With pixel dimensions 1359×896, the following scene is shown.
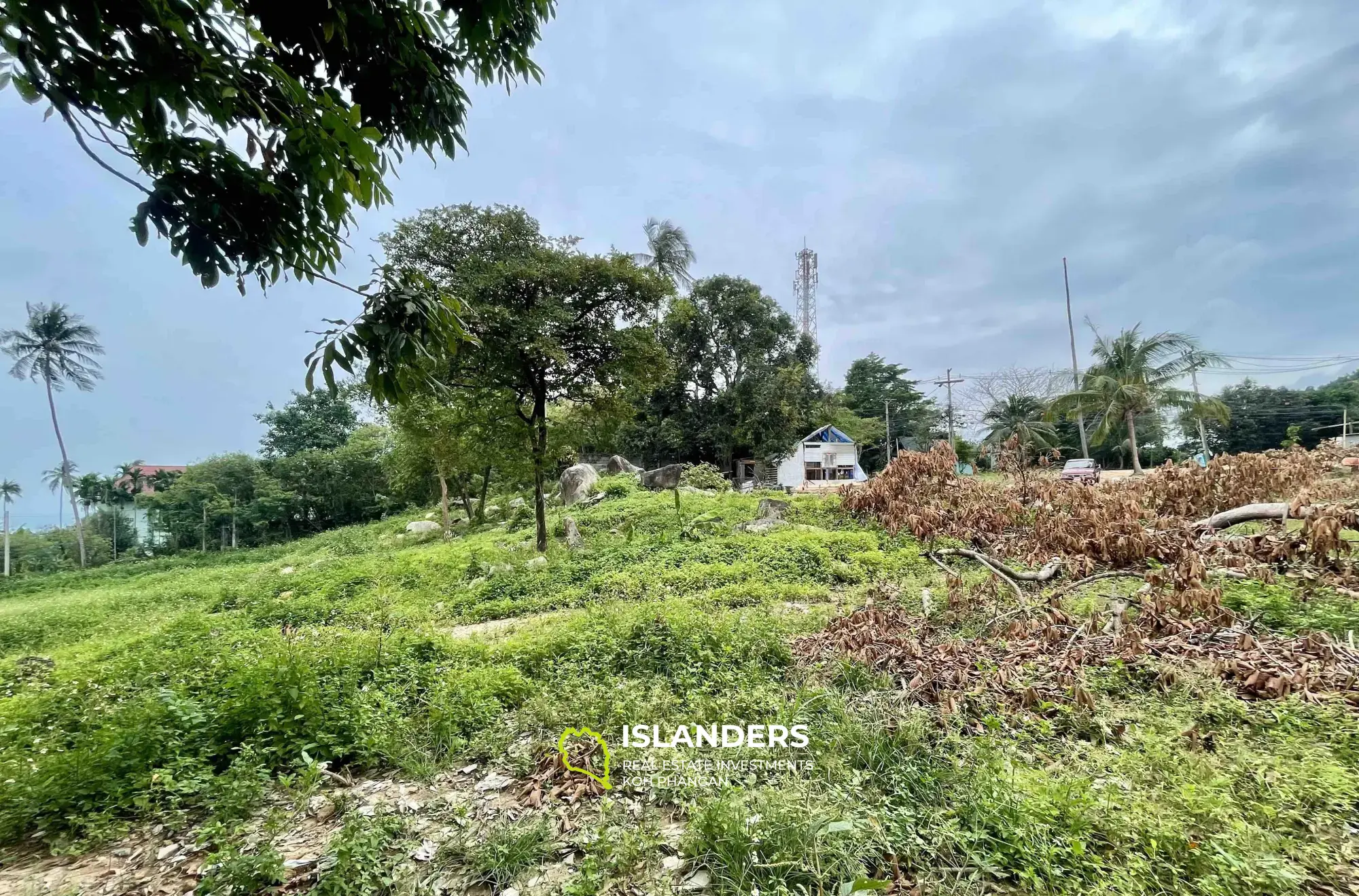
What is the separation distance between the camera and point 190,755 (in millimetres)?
2537

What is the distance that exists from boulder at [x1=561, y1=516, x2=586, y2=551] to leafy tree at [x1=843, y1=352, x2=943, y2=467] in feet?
89.2

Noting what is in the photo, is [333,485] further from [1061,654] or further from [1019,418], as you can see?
[1019,418]

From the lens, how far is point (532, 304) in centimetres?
905

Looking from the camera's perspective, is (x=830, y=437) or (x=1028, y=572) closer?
(x=1028, y=572)

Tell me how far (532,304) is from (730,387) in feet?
57.5

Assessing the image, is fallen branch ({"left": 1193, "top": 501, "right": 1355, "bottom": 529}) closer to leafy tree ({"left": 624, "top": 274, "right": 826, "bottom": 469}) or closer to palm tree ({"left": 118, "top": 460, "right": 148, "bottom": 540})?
leafy tree ({"left": 624, "top": 274, "right": 826, "bottom": 469})

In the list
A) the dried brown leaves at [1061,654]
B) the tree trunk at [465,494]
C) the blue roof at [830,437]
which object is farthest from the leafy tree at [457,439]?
the blue roof at [830,437]

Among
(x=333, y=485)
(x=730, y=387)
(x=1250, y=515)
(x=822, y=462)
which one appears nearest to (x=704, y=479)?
(x=730, y=387)

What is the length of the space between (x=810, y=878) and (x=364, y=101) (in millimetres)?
3628

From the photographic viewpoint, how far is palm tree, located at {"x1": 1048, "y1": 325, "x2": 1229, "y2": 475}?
749 inches

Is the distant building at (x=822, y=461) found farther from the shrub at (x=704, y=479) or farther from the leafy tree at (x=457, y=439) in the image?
the leafy tree at (x=457, y=439)

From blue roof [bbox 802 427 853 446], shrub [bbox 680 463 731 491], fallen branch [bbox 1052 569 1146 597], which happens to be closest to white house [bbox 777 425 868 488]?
blue roof [bbox 802 427 853 446]

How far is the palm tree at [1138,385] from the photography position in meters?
19.0

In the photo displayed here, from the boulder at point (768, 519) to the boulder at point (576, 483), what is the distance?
769cm
